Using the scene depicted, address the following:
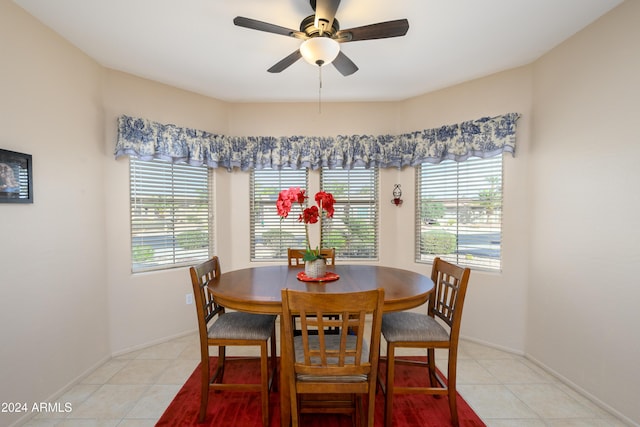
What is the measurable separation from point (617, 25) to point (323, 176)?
262 centimetres

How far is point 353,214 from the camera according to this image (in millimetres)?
3529

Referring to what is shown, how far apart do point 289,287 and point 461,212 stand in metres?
2.09

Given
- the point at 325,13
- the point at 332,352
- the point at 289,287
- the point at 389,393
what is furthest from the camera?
the point at 289,287

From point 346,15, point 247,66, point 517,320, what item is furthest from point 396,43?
point 517,320

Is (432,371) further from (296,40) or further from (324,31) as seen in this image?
(296,40)

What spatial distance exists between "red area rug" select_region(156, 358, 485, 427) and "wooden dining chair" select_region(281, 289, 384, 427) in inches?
11.9

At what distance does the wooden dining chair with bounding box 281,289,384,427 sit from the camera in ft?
4.47

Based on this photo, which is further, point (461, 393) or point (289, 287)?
point (461, 393)

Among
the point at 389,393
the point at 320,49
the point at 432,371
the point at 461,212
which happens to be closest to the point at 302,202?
the point at 320,49

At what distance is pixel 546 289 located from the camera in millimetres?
2443

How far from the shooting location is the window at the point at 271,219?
350cm

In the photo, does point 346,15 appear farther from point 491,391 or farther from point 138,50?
point 491,391

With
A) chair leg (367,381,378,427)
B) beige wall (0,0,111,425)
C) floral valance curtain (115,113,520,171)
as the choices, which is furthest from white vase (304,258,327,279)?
beige wall (0,0,111,425)

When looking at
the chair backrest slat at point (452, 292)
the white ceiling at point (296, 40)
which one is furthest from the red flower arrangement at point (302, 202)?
the white ceiling at point (296, 40)
